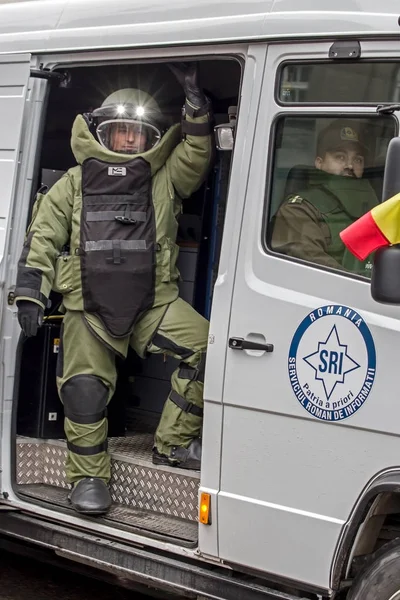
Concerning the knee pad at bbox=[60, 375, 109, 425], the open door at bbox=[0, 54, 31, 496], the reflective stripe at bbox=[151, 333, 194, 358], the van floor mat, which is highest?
the open door at bbox=[0, 54, 31, 496]

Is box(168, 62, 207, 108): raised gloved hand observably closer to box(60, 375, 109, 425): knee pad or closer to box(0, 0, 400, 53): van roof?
box(0, 0, 400, 53): van roof

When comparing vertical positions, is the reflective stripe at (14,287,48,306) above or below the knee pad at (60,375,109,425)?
above

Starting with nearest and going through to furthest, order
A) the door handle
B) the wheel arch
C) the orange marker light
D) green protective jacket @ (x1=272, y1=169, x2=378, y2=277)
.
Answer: the wheel arch, green protective jacket @ (x1=272, y1=169, x2=378, y2=277), the door handle, the orange marker light

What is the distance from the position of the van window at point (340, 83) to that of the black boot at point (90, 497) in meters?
2.05

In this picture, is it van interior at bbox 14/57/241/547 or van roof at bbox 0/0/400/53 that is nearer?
van roof at bbox 0/0/400/53

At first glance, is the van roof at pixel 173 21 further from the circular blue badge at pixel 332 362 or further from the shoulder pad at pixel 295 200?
the circular blue badge at pixel 332 362

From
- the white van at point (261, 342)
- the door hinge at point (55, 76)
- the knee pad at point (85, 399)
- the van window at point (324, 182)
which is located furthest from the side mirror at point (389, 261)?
the door hinge at point (55, 76)

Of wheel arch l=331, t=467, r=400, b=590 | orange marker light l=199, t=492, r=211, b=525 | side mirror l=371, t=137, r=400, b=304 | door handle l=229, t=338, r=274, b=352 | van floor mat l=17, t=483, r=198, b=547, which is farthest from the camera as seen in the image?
van floor mat l=17, t=483, r=198, b=547

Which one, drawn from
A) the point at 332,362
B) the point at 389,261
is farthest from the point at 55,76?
the point at 389,261

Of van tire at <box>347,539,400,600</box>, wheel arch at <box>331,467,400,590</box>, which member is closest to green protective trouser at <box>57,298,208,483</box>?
wheel arch at <box>331,467,400,590</box>

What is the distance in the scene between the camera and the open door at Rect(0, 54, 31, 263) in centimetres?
509

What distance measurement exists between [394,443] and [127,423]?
7.94ft

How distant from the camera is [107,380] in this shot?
5.07 metres

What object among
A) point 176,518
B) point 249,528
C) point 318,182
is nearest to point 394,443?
point 249,528
